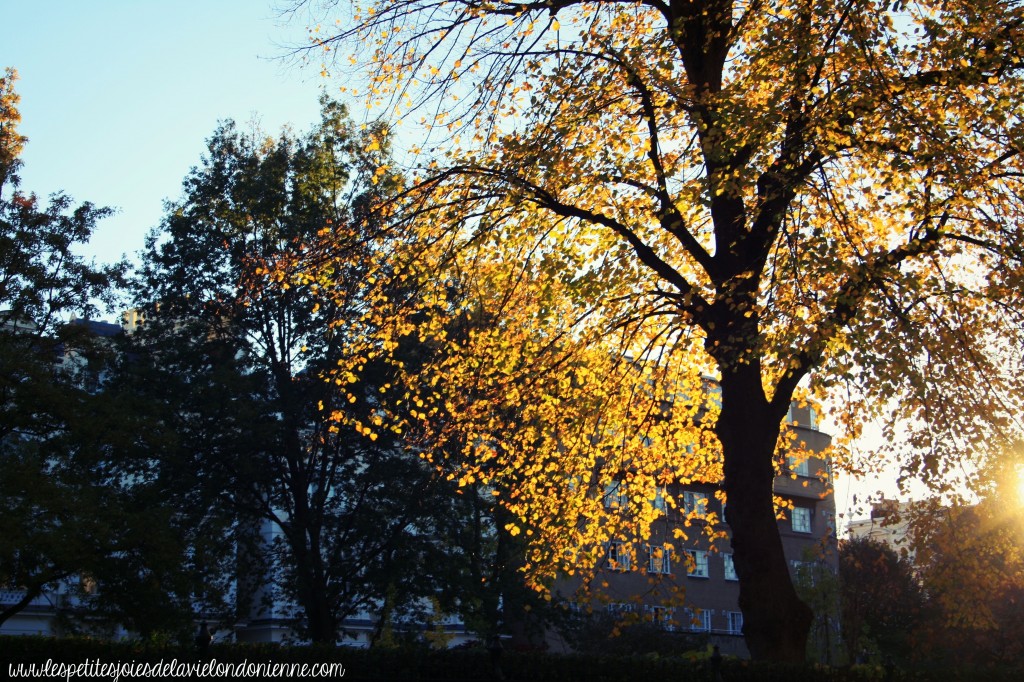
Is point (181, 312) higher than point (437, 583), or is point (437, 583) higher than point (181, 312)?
point (181, 312)

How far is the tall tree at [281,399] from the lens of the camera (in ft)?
79.9

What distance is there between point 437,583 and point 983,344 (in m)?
15.6

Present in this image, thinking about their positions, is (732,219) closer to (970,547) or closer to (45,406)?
(970,547)

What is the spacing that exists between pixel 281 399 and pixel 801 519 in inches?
1340

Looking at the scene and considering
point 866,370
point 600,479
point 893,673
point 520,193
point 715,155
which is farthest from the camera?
point 600,479

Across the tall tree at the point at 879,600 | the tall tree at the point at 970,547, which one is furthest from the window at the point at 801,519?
the tall tree at the point at 970,547

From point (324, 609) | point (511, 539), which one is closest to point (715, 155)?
point (324, 609)

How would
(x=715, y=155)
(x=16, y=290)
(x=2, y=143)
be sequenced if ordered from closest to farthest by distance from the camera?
(x=715, y=155) → (x=16, y=290) → (x=2, y=143)

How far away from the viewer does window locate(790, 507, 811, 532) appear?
164ft

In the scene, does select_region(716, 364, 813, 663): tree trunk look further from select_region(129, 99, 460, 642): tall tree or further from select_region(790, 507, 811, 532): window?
select_region(790, 507, 811, 532): window

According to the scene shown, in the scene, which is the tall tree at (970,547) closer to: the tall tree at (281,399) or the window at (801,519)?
the tall tree at (281,399)

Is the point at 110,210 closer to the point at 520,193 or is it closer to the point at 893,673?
the point at 520,193

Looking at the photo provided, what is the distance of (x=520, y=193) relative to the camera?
12.6m

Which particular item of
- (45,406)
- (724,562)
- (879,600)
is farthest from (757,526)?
(724,562)
